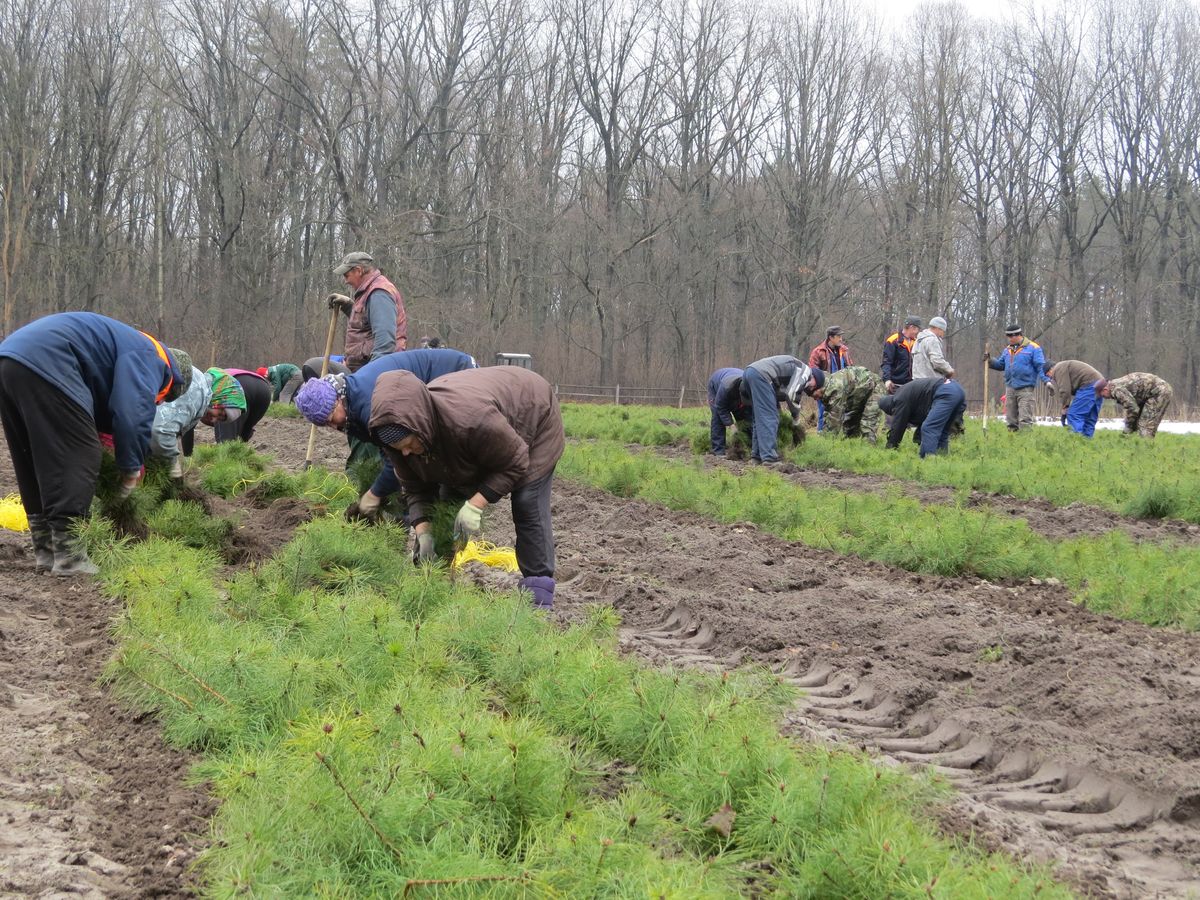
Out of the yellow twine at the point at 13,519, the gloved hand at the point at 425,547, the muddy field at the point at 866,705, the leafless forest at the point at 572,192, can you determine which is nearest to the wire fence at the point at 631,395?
the leafless forest at the point at 572,192

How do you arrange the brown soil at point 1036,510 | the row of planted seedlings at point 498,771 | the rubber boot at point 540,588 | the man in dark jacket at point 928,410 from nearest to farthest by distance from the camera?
the row of planted seedlings at point 498,771
the rubber boot at point 540,588
the brown soil at point 1036,510
the man in dark jacket at point 928,410

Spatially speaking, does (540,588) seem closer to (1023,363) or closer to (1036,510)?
(1036,510)

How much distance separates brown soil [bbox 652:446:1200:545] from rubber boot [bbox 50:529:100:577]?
19.9ft

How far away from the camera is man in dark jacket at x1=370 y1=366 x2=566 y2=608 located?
15.6 ft

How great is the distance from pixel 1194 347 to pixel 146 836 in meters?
48.1

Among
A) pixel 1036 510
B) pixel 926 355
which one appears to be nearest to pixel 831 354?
pixel 926 355

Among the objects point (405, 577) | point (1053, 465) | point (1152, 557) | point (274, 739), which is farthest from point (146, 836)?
point (1053, 465)

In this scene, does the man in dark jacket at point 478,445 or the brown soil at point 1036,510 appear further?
the brown soil at point 1036,510

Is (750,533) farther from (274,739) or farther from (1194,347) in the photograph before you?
(1194,347)

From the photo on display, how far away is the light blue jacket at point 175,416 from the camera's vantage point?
676 centimetres

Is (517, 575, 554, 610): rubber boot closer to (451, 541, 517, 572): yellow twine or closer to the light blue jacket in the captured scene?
(451, 541, 517, 572): yellow twine

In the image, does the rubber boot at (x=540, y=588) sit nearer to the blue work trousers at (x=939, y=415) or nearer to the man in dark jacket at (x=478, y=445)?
the man in dark jacket at (x=478, y=445)

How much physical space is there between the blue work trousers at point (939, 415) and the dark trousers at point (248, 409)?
303 inches

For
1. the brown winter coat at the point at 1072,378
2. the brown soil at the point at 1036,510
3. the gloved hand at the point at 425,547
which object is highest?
the brown winter coat at the point at 1072,378
